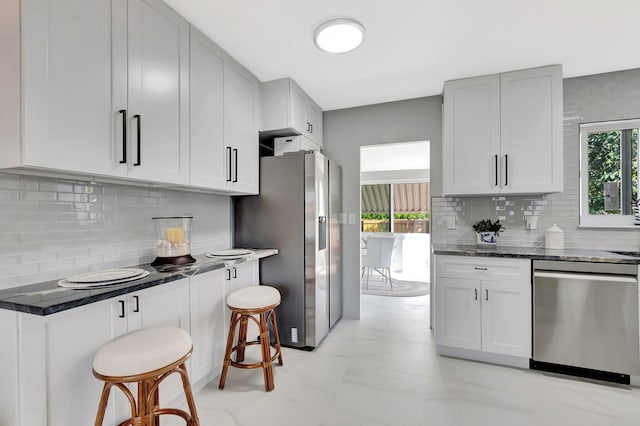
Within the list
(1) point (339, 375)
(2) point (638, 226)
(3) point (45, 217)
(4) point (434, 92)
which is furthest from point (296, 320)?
(2) point (638, 226)

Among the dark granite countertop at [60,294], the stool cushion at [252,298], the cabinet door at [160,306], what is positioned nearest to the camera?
the dark granite countertop at [60,294]

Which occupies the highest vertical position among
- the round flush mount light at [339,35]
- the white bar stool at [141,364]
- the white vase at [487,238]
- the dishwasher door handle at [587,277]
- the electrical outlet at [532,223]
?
the round flush mount light at [339,35]

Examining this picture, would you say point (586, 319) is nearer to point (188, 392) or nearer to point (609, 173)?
point (609, 173)

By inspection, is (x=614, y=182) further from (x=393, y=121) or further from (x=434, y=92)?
(x=393, y=121)

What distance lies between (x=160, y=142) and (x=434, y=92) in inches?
103

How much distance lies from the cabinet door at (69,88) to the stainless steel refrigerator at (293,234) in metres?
1.31

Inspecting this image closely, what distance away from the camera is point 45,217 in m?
1.46

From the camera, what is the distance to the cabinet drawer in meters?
2.30

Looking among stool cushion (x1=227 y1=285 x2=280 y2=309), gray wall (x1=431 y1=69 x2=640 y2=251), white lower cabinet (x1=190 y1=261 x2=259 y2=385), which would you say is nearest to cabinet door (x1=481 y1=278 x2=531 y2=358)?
gray wall (x1=431 y1=69 x2=640 y2=251)

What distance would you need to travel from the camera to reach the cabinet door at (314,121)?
3107 mm

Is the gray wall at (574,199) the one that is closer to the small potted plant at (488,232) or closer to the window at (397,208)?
the small potted plant at (488,232)

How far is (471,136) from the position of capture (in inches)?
105

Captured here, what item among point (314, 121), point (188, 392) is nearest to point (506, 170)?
point (314, 121)

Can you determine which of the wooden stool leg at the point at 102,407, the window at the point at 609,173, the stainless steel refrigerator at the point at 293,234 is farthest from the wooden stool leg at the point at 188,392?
the window at the point at 609,173
